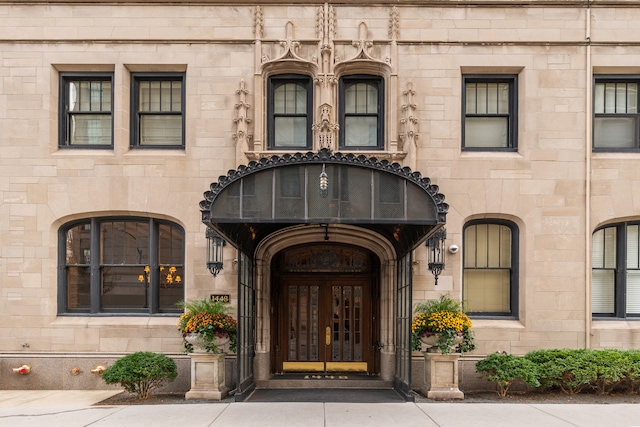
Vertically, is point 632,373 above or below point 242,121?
below

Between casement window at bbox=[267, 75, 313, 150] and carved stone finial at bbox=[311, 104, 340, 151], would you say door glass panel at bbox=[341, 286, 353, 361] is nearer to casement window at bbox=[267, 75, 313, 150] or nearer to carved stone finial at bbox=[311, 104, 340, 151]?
carved stone finial at bbox=[311, 104, 340, 151]

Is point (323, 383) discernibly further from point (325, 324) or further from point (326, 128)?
point (326, 128)

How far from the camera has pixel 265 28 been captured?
1232 cm

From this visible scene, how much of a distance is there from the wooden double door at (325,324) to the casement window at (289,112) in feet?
11.0

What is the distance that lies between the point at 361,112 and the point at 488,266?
4.80m

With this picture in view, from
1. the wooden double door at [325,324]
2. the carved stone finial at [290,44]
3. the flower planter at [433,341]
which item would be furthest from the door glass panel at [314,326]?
the carved stone finial at [290,44]

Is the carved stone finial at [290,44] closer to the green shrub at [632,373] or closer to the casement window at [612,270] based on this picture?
the casement window at [612,270]

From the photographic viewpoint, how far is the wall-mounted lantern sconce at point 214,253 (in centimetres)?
1126

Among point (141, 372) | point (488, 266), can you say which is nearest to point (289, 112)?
point (488, 266)

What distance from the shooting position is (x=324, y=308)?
1296 cm

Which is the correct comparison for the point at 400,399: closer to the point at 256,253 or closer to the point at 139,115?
the point at 256,253

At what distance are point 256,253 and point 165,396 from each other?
3.66 meters

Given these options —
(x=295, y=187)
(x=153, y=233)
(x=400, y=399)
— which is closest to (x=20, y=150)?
(x=153, y=233)

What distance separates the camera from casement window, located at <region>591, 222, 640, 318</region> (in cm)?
1249
